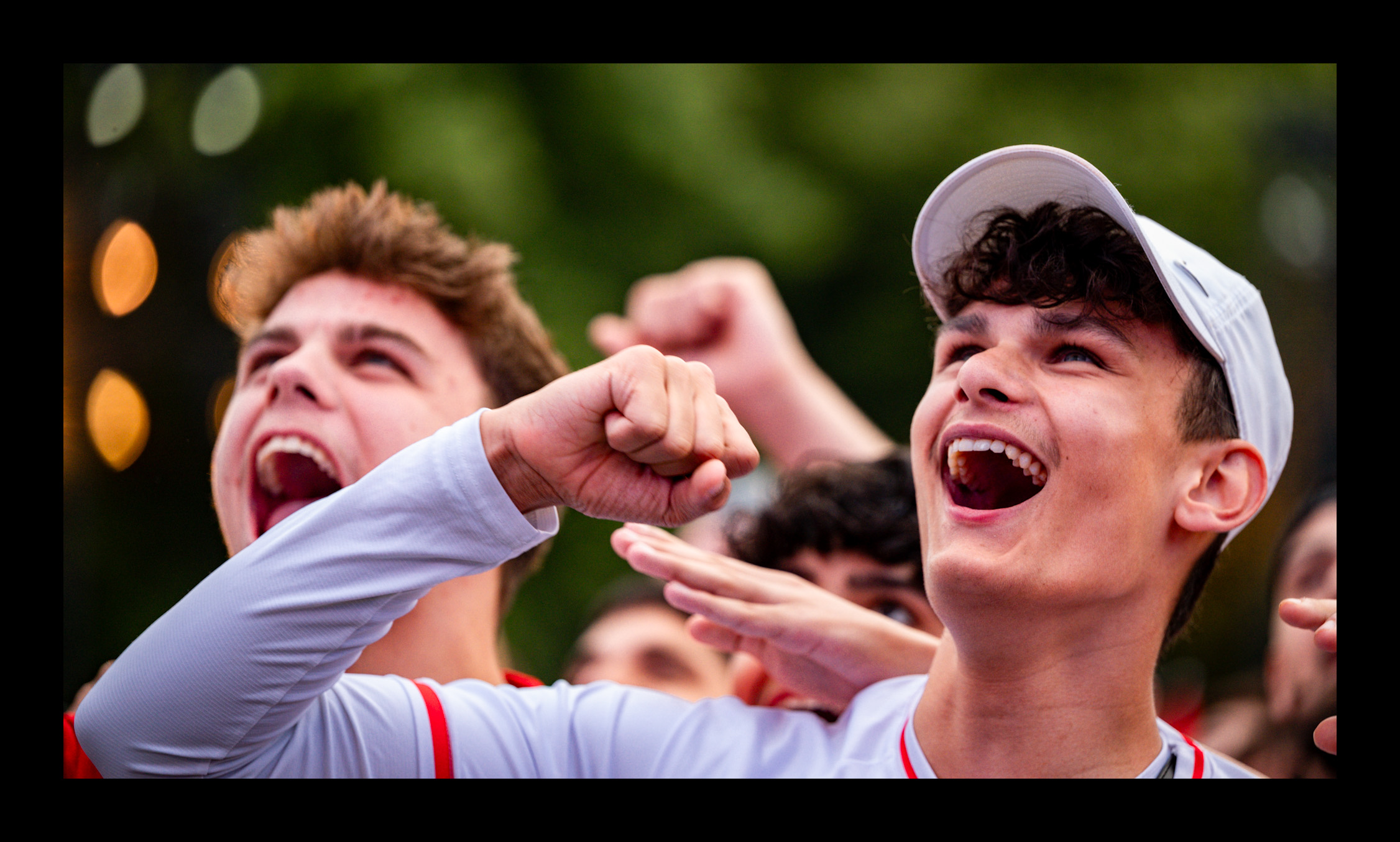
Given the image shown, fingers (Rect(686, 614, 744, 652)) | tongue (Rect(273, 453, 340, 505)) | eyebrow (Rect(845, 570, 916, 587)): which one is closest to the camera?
fingers (Rect(686, 614, 744, 652))

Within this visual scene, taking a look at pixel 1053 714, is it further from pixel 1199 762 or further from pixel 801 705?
pixel 801 705

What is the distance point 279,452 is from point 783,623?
98cm

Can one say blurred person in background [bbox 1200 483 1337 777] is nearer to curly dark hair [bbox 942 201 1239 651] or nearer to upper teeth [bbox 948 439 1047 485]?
curly dark hair [bbox 942 201 1239 651]

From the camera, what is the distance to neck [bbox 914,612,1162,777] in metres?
1.70

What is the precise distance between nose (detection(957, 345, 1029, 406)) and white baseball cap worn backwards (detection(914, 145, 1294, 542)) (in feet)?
0.78

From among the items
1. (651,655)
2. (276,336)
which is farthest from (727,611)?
(651,655)

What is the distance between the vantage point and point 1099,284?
1.69 metres

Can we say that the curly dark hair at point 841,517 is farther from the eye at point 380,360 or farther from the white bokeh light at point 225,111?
the white bokeh light at point 225,111

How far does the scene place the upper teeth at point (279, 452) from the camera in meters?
2.02

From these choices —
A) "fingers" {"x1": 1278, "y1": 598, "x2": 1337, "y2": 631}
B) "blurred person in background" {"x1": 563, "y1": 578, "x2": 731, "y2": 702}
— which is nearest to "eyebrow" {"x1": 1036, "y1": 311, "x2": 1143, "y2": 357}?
"fingers" {"x1": 1278, "y1": 598, "x2": 1337, "y2": 631}

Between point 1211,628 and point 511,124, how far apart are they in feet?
12.0

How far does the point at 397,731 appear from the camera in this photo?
1.76 metres

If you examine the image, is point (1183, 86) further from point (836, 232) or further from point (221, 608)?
point (221, 608)

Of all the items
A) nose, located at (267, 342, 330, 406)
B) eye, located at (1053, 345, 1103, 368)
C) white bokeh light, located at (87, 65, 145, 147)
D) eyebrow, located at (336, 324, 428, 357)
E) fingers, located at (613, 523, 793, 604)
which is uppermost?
white bokeh light, located at (87, 65, 145, 147)
